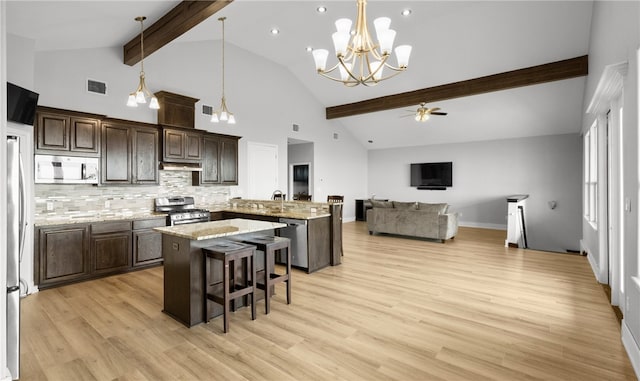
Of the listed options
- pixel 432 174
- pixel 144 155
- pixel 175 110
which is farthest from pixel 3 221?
pixel 432 174

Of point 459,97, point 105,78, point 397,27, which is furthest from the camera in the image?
point 459,97

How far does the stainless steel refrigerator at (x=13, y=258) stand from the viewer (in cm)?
208

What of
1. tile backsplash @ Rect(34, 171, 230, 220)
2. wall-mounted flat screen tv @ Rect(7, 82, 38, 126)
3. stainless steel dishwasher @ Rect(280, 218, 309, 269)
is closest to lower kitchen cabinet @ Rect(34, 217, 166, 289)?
tile backsplash @ Rect(34, 171, 230, 220)

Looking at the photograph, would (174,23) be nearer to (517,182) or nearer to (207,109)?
(207,109)

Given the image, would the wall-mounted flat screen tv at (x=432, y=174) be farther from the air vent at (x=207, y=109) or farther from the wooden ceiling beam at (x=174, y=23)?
the wooden ceiling beam at (x=174, y=23)

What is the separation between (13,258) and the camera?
216cm

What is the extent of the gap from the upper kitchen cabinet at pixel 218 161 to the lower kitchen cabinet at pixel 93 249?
1.21 metres

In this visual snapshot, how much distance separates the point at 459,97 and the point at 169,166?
251 inches

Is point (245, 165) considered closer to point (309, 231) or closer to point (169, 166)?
point (169, 166)

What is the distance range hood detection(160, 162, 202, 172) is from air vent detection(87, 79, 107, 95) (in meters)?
1.36

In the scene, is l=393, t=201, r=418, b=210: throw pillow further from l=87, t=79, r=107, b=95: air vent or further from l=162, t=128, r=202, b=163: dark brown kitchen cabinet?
l=87, t=79, r=107, b=95: air vent

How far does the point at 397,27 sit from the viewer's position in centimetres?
588

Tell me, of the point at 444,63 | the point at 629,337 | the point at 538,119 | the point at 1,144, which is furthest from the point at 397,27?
the point at 1,144

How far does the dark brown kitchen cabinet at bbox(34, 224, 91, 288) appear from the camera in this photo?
3.84 m
